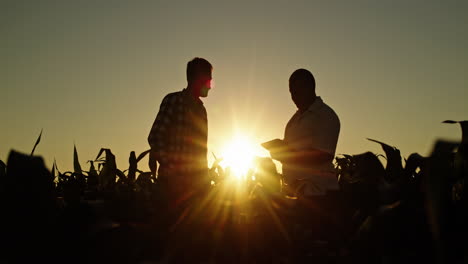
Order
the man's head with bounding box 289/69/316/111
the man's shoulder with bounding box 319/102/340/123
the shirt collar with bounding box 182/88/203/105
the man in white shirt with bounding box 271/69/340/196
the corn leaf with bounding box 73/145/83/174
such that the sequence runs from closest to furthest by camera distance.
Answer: the man in white shirt with bounding box 271/69/340/196
the man's shoulder with bounding box 319/102/340/123
the man's head with bounding box 289/69/316/111
the corn leaf with bounding box 73/145/83/174
the shirt collar with bounding box 182/88/203/105

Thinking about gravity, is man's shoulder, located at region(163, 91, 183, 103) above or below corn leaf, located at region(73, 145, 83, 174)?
above

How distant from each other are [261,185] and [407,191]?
0.44m

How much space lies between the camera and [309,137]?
16.2 feet

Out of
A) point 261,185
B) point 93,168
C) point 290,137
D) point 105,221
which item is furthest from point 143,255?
point 93,168

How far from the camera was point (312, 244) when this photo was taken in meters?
1.42

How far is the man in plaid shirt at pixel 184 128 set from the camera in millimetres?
5023

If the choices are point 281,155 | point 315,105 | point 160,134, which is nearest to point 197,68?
point 160,134

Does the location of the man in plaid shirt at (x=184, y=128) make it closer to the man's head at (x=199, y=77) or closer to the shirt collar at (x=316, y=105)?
the man's head at (x=199, y=77)

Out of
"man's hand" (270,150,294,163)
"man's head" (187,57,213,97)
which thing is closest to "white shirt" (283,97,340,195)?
"man's hand" (270,150,294,163)

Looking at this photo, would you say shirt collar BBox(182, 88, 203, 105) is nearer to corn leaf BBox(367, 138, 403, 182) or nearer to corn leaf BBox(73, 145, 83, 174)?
corn leaf BBox(73, 145, 83, 174)

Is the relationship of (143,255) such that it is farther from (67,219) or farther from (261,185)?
(261,185)

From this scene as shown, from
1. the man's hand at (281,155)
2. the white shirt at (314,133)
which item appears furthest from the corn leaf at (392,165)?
the white shirt at (314,133)

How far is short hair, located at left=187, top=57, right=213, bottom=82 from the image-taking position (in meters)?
5.84

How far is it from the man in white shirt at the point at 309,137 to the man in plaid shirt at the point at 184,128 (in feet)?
3.26
